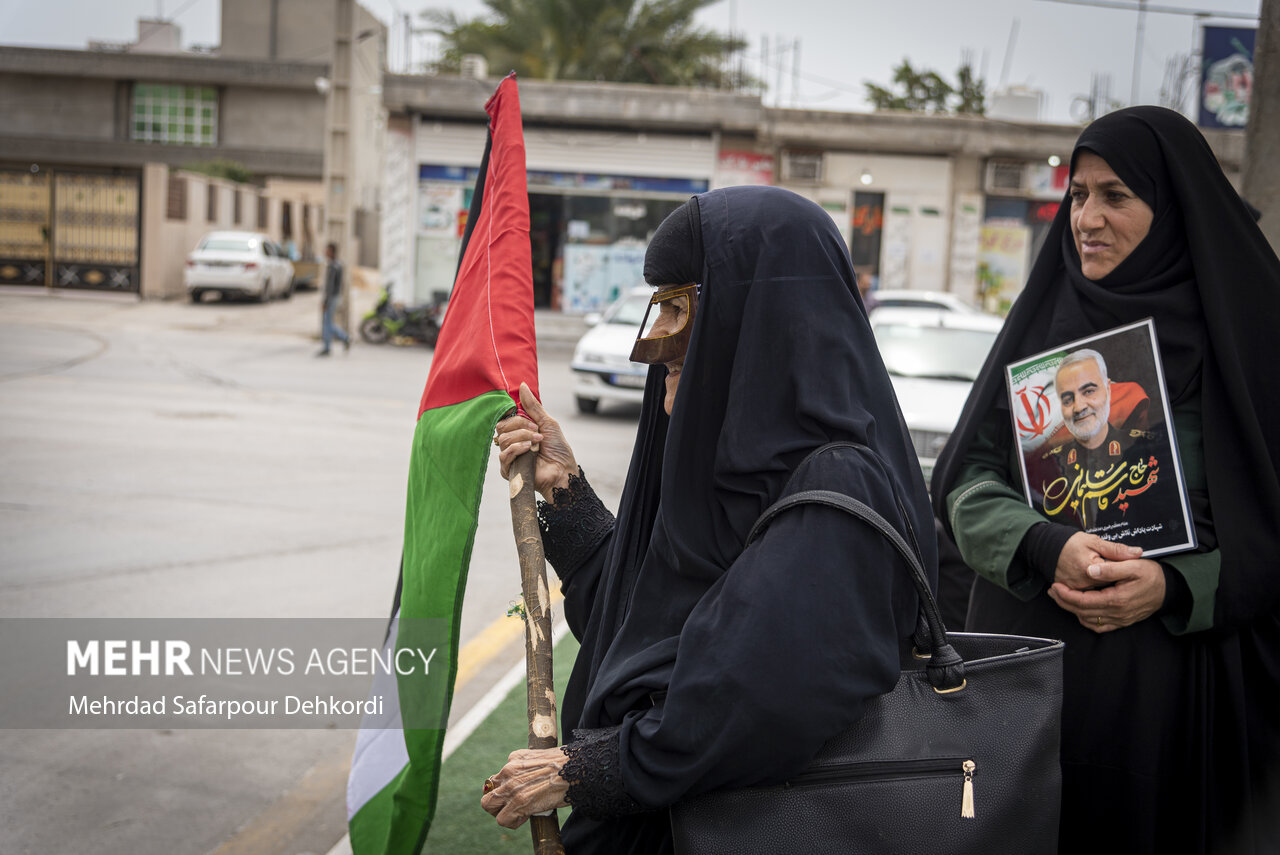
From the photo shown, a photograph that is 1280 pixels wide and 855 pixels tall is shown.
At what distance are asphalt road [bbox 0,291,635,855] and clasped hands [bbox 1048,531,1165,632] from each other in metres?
2.32

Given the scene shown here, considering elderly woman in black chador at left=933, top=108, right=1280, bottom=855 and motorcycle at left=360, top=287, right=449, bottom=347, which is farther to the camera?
motorcycle at left=360, top=287, right=449, bottom=347

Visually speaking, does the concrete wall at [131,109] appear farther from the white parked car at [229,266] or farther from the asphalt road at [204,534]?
the asphalt road at [204,534]

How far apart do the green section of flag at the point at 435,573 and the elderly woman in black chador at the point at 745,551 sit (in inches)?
14.7

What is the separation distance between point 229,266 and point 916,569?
2585 cm

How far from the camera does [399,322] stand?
2027 centimetres

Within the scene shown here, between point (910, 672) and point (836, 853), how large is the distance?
277 mm

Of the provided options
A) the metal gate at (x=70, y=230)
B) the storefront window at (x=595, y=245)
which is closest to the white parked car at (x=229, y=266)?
the metal gate at (x=70, y=230)

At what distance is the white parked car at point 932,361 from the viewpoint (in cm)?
684

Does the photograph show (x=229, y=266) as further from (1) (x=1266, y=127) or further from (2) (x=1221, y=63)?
(1) (x=1266, y=127)

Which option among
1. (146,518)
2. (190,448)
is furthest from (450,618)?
(190,448)

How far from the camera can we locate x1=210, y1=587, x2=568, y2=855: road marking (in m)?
3.23

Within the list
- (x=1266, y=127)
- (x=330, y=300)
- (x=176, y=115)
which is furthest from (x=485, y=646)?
(x=176, y=115)

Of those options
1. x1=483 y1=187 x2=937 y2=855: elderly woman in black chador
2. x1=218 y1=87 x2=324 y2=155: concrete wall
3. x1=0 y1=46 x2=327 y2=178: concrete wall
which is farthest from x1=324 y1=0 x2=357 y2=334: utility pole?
x1=218 y1=87 x2=324 y2=155: concrete wall

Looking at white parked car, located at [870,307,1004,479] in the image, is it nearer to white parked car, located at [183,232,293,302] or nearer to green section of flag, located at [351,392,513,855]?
green section of flag, located at [351,392,513,855]
